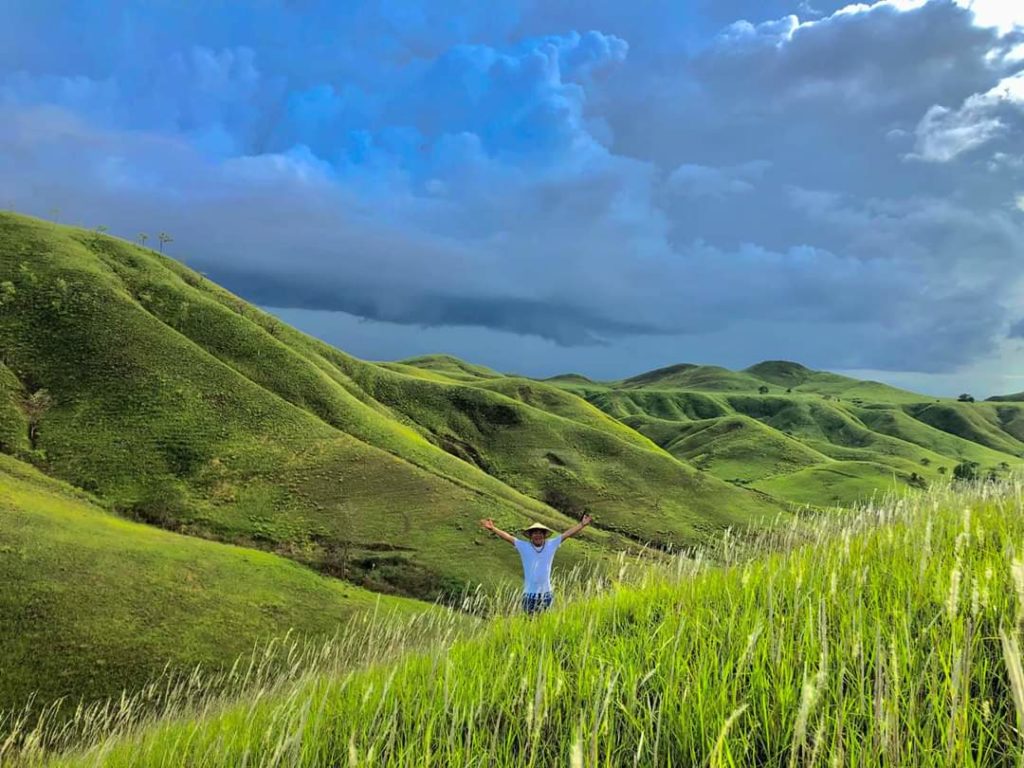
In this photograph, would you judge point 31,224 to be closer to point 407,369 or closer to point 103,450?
point 103,450

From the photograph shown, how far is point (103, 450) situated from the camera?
62156 millimetres

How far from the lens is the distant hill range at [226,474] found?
3638 centimetres

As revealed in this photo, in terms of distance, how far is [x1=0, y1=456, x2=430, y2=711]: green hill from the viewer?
28.8m

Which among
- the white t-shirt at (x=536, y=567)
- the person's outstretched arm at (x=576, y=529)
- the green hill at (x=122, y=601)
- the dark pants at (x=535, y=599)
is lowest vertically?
the green hill at (x=122, y=601)

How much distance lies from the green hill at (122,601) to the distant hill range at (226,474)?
0.48ft

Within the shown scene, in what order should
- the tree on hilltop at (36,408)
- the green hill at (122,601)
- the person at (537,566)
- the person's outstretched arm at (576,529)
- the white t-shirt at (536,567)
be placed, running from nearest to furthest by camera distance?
1. the person at (537,566)
2. the white t-shirt at (536,567)
3. the person's outstretched arm at (576,529)
4. the green hill at (122,601)
5. the tree on hilltop at (36,408)

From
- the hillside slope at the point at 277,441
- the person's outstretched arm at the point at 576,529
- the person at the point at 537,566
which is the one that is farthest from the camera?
the hillside slope at the point at 277,441

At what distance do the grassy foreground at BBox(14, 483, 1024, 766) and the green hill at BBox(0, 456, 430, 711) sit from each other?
29160 millimetres

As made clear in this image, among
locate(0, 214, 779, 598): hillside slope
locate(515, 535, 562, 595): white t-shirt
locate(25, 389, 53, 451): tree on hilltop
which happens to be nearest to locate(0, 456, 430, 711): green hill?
locate(0, 214, 779, 598): hillside slope

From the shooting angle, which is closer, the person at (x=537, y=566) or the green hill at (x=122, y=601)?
the person at (x=537, y=566)

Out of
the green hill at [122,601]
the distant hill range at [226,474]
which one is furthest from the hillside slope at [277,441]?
the green hill at [122,601]

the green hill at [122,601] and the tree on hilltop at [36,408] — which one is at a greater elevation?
the tree on hilltop at [36,408]

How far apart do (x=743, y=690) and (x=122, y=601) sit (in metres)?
39.5

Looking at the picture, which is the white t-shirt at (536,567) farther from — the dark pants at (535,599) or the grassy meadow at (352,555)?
the grassy meadow at (352,555)
